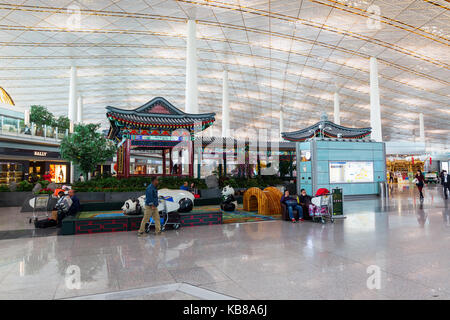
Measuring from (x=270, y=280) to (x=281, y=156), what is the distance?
888 inches

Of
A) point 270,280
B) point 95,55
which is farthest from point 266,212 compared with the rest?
point 95,55

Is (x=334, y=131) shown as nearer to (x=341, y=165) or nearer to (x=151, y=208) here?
(x=341, y=165)

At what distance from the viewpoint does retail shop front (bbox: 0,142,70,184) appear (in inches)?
848

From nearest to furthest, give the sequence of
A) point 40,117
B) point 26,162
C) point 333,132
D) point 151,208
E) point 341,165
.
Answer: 1. point 151,208
2. point 341,165
3. point 333,132
4. point 26,162
5. point 40,117

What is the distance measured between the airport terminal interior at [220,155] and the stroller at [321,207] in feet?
0.15

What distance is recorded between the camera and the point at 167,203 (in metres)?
7.94

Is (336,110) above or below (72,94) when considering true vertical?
below

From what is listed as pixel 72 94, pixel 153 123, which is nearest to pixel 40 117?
pixel 72 94

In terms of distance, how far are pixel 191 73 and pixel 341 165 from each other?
37.7ft

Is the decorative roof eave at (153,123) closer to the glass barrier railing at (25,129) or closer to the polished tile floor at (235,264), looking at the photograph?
the polished tile floor at (235,264)

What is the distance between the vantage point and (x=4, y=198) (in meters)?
14.2

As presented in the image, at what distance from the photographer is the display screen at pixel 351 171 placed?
51.4ft

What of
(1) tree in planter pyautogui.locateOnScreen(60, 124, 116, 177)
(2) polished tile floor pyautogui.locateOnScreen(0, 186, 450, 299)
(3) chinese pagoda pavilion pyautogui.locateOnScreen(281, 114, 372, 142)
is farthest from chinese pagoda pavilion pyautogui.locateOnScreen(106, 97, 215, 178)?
(3) chinese pagoda pavilion pyautogui.locateOnScreen(281, 114, 372, 142)
